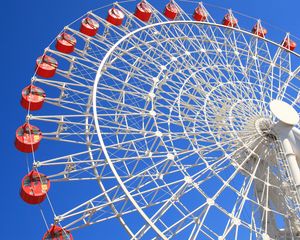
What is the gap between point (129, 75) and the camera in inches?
816

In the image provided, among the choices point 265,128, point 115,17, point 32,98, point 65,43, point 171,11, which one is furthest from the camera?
point 171,11

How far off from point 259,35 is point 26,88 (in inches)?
532

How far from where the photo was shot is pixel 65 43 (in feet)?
73.7

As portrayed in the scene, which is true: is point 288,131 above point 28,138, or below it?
below

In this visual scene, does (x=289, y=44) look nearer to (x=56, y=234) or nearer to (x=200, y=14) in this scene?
(x=200, y=14)

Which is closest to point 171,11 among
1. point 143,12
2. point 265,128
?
point 143,12

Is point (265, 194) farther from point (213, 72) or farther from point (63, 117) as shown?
point (63, 117)

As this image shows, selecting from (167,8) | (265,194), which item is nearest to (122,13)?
(167,8)

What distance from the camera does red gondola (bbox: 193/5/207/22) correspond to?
27156 mm

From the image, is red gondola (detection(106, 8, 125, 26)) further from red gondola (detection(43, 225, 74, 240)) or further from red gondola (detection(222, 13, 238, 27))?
red gondola (detection(43, 225, 74, 240))

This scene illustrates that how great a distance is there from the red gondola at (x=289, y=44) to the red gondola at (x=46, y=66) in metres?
12.9

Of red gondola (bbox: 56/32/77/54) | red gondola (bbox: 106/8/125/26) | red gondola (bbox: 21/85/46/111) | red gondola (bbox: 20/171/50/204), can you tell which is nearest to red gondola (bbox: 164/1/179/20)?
red gondola (bbox: 106/8/125/26)

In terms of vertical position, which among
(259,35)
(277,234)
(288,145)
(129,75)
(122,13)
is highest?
(122,13)

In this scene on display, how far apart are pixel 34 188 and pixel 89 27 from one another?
9.59m
